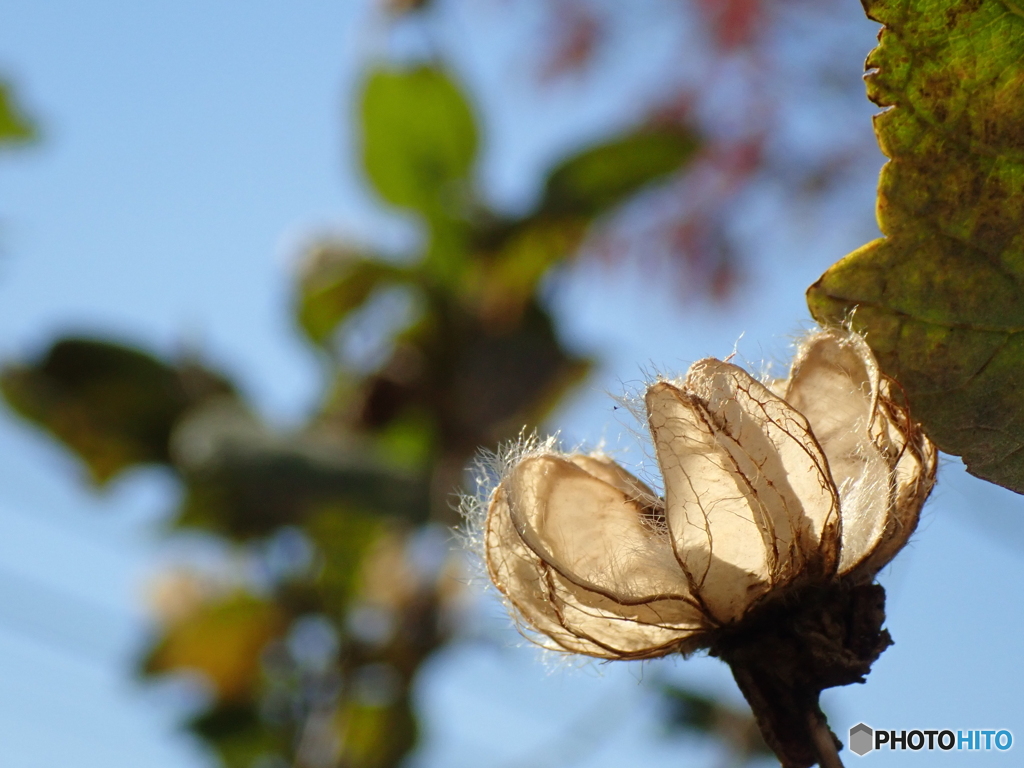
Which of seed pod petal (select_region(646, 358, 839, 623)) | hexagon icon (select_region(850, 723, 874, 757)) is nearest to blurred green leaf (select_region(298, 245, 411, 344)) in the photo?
hexagon icon (select_region(850, 723, 874, 757))

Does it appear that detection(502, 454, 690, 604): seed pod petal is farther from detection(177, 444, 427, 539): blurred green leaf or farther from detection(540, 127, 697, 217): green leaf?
detection(540, 127, 697, 217): green leaf

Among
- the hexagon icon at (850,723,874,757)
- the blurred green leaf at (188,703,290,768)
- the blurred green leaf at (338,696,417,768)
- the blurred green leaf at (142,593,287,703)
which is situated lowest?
the hexagon icon at (850,723,874,757)

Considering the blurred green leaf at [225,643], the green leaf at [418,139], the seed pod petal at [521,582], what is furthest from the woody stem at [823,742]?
the green leaf at [418,139]

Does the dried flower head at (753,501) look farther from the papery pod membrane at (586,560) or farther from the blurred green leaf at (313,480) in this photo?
the blurred green leaf at (313,480)

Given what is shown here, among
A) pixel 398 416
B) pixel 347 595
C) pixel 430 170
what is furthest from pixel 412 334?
pixel 347 595

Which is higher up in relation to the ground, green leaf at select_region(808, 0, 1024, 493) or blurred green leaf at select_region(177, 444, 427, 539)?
blurred green leaf at select_region(177, 444, 427, 539)

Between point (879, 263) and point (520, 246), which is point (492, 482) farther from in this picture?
point (520, 246)

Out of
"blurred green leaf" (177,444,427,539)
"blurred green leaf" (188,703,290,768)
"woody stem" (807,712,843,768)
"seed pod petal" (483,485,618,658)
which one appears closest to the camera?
"woody stem" (807,712,843,768)
